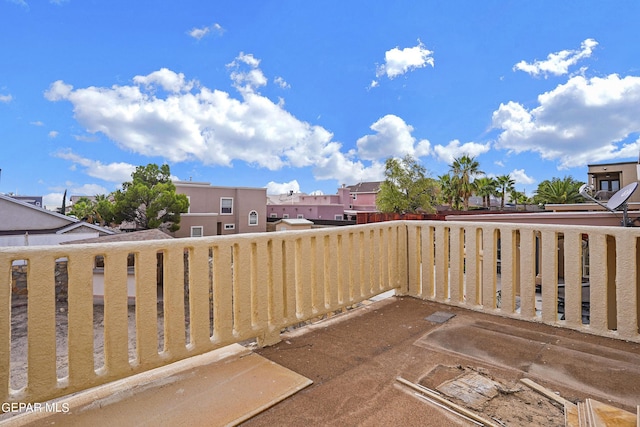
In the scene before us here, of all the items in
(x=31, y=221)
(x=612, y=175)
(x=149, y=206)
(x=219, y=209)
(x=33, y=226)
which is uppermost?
(x=612, y=175)

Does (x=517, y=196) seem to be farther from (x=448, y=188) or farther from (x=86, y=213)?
(x=86, y=213)

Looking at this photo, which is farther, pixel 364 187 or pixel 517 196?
pixel 364 187

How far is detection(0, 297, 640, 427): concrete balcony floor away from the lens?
155cm

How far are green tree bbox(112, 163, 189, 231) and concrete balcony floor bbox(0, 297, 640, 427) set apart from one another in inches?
865

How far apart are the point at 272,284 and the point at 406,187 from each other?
23.0 m

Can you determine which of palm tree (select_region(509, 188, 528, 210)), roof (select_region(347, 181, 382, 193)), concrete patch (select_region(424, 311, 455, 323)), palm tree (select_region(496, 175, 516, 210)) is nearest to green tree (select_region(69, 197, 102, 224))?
roof (select_region(347, 181, 382, 193))

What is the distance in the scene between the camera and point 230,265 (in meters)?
2.21

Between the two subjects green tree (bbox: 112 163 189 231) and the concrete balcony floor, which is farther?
green tree (bbox: 112 163 189 231)

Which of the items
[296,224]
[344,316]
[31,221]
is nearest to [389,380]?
[344,316]

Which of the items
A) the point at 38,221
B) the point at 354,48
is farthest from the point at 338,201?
the point at 38,221

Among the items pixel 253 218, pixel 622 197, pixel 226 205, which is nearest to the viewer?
pixel 622 197

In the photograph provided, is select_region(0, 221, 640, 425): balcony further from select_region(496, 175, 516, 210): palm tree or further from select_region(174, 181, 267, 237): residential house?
select_region(496, 175, 516, 210): palm tree

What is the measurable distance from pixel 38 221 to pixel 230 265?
61.9ft

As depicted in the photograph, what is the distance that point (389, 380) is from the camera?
1.89 metres
